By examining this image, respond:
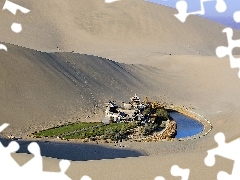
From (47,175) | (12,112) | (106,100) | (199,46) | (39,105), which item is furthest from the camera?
(199,46)

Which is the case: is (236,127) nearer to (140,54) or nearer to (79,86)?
(79,86)

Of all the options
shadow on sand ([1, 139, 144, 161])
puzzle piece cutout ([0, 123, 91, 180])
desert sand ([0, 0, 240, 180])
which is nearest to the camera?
puzzle piece cutout ([0, 123, 91, 180])

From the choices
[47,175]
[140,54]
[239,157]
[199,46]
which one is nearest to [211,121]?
[239,157]

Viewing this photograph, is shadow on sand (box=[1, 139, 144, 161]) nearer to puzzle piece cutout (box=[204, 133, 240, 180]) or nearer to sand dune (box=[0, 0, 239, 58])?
puzzle piece cutout (box=[204, 133, 240, 180])

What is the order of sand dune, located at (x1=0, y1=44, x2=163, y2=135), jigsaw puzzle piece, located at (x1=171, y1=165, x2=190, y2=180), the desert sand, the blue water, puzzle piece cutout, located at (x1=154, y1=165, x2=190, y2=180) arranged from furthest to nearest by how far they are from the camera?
sand dune, located at (x1=0, y1=44, x2=163, y2=135)
the blue water
the desert sand
jigsaw puzzle piece, located at (x1=171, y1=165, x2=190, y2=180)
puzzle piece cutout, located at (x1=154, y1=165, x2=190, y2=180)

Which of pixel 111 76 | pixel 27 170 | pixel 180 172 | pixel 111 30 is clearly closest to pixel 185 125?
pixel 111 76

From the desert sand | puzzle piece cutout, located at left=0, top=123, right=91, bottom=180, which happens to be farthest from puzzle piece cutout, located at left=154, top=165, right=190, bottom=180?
puzzle piece cutout, located at left=0, top=123, right=91, bottom=180

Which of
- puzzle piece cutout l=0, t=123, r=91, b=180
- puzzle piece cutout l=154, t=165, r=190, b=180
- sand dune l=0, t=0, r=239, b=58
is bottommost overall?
puzzle piece cutout l=0, t=123, r=91, b=180
